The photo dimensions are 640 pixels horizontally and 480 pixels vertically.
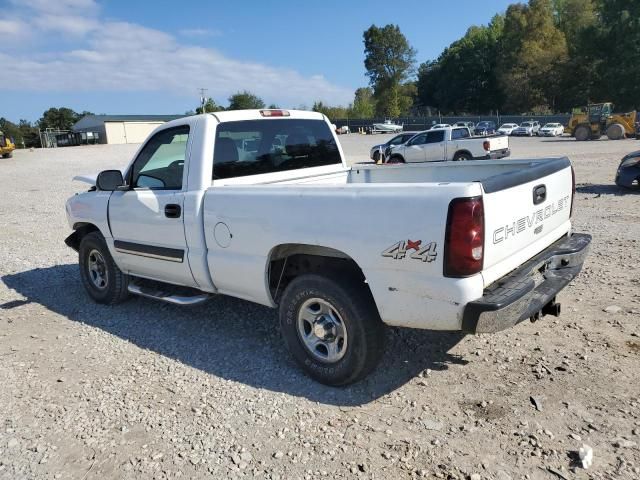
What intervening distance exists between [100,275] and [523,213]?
14.9ft

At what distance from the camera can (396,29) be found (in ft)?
338

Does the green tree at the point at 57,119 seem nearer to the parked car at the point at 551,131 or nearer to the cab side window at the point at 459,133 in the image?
the parked car at the point at 551,131

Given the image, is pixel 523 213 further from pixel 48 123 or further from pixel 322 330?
pixel 48 123

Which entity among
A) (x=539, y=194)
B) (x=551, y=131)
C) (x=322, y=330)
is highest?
(x=539, y=194)

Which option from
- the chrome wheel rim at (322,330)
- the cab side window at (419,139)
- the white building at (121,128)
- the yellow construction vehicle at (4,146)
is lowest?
the chrome wheel rim at (322,330)

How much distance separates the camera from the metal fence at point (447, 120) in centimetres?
5764

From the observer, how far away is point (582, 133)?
123 feet

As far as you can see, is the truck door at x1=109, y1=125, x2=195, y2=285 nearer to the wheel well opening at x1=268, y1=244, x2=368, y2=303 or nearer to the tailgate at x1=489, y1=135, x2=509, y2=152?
the wheel well opening at x1=268, y1=244, x2=368, y2=303

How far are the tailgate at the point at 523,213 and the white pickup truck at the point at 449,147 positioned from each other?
1610cm

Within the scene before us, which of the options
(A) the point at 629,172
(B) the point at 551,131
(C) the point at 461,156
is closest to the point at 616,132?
(B) the point at 551,131

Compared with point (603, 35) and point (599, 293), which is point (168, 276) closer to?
point (599, 293)

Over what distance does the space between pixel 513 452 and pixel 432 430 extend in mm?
481

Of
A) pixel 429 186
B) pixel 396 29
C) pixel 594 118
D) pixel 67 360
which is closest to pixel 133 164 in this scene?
pixel 67 360

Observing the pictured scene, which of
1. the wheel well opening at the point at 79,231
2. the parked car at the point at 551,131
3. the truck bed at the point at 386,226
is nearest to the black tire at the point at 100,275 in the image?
the wheel well opening at the point at 79,231
